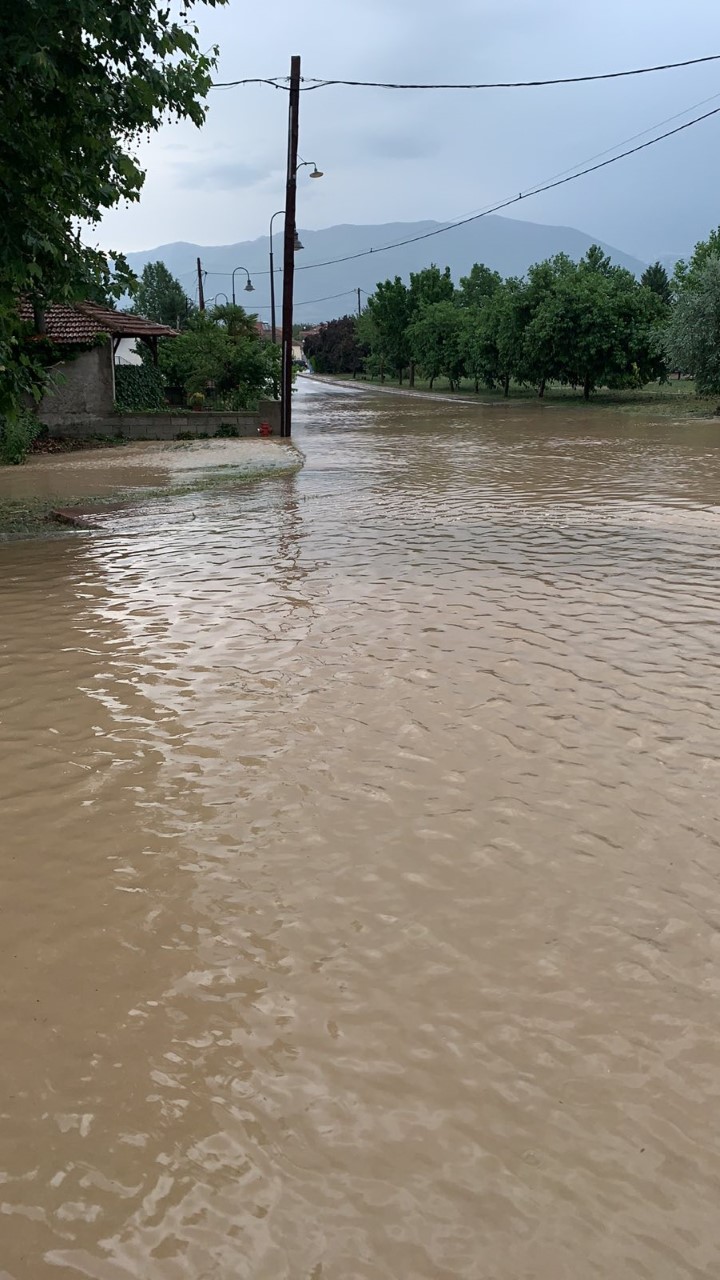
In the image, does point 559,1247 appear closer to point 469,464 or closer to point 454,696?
point 454,696

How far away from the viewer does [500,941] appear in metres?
3.68

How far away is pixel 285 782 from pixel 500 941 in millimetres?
1685

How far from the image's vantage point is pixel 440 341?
63031mm

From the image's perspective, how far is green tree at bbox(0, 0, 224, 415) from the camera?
28.9ft

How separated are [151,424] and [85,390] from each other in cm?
243

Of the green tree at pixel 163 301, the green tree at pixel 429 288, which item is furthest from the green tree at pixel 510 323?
the green tree at pixel 163 301

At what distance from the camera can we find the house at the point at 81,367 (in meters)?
29.9

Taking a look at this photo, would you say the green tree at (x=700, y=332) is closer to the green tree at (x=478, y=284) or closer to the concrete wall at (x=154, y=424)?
the concrete wall at (x=154, y=424)

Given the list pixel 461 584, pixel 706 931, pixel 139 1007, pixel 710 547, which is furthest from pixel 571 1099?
pixel 710 547

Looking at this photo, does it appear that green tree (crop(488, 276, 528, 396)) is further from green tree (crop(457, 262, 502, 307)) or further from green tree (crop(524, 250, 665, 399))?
green tree (crop(457, 262, 502, 307))

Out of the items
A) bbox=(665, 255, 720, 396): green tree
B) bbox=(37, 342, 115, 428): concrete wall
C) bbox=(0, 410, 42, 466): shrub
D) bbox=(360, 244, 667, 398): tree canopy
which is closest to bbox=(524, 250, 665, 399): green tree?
bbox=(360, 244, 667, 398): tree canopy

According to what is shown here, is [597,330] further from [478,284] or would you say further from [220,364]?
[478,284]

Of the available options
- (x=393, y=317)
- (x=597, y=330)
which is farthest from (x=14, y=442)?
(x=393, y=317)

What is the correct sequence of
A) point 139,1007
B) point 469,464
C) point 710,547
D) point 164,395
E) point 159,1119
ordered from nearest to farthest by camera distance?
point 159,1119
point 139,1007
point 710,547
point 469,464
point 164,395
